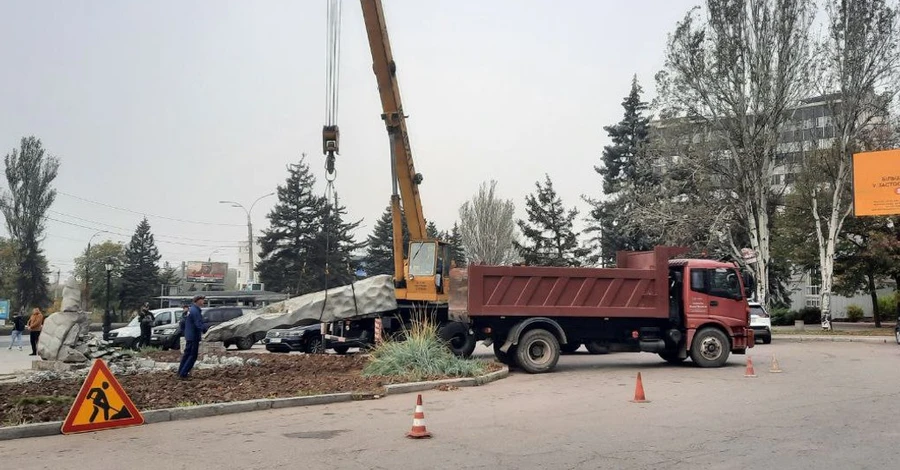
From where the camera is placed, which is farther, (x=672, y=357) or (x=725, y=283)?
(x=672, y=357)

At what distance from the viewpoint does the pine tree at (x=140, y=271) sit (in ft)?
223

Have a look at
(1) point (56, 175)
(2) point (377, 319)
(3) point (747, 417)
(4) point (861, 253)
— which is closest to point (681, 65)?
(4) point (861, 253)

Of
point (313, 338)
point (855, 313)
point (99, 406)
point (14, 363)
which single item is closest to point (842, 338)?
point (313, 338)

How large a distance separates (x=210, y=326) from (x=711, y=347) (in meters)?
18.4

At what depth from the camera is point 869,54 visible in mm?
33812

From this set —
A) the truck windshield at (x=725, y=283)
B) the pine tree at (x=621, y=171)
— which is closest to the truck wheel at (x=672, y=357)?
the truck windshield at (x=725, y=283)

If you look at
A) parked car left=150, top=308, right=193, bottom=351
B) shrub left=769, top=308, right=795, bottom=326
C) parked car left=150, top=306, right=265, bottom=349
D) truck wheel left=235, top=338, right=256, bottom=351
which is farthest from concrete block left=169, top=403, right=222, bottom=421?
shrub left=769, top=308, right=795, bottom=326

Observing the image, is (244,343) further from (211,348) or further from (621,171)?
(621,171)

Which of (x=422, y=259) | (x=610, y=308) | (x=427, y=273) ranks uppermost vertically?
(x=422, y=259)

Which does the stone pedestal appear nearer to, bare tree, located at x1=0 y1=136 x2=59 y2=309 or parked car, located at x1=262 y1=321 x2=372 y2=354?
→ parked car, located at x1=262 y1=321 x2=372 y2=354

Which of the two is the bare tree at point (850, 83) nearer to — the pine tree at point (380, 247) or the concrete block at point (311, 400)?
the concrete block at point (311, 400)

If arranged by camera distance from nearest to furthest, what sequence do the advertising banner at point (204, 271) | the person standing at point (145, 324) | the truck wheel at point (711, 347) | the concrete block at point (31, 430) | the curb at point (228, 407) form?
the concrete block at point (31, 430)
the curb at point (228, 407)
the truck wheel at point (711, 347)
the person standing at point (145, 324)
the advertising banner at point (204, 271)

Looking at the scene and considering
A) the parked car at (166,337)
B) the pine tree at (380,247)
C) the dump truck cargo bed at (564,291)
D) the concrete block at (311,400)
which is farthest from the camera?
the pine tree at (380,247)

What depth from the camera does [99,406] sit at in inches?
372
